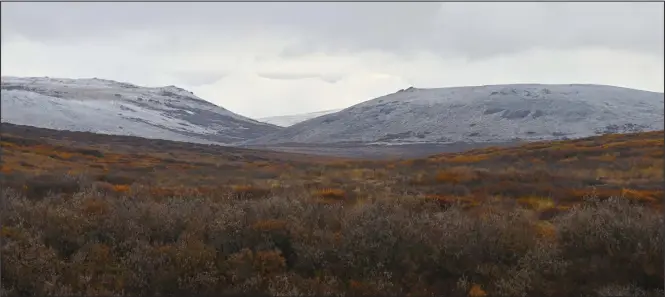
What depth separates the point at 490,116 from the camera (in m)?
144

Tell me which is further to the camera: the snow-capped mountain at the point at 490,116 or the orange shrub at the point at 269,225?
the snow-capped mountain at the point at 490,116

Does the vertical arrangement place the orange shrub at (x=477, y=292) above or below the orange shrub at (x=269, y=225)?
below

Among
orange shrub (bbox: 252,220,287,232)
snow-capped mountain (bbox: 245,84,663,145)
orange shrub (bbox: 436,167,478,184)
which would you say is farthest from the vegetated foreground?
Answer: snow-capped mountain (bbox: 245,84,663,145)

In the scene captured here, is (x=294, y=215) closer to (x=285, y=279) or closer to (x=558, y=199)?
(x=285, y=279)

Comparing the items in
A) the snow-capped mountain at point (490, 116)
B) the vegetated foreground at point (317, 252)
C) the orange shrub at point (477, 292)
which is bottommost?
the orange shrub at point (477, 292)

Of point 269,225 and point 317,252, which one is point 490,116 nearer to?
point 269,225

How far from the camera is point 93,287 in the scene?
27.1 ft

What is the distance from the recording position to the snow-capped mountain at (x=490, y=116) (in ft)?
424

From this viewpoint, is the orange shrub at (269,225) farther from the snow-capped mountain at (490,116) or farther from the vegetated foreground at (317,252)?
the snow-capped mountain at (490,116)

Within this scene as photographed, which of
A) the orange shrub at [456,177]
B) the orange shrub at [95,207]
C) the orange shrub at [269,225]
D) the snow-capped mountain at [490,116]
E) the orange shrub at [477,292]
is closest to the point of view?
the orange shrub at [477,292]

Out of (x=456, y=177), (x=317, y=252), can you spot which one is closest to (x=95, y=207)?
(x=317, y=252)

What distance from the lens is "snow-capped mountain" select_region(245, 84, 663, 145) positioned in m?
129

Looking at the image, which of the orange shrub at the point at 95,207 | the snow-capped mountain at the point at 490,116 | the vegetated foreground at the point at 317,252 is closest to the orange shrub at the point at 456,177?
the vegetated foreground at the point at 317,252

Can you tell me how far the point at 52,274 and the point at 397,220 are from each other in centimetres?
524
